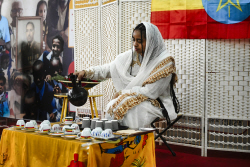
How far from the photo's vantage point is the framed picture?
19.4 ft

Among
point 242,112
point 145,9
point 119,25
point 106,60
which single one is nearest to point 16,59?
point 106,60

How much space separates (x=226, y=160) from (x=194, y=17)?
1795 millimetres

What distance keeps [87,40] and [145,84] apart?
2091mm

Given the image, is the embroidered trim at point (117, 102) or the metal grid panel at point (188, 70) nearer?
the embroidered trim at point (117, 102)

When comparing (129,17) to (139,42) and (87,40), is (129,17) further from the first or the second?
(139,42)

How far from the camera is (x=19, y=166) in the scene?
2.18 metres

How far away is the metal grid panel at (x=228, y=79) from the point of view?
3348 mm

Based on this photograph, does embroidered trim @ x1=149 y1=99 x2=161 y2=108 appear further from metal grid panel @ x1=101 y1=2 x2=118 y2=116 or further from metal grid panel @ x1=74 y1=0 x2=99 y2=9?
metal grid panel @ x1=74 y1=0 x2=99 y2=9

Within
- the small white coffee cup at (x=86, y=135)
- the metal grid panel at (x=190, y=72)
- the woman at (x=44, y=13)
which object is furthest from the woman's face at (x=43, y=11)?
the small white coffee cup at (x=86, y=135)

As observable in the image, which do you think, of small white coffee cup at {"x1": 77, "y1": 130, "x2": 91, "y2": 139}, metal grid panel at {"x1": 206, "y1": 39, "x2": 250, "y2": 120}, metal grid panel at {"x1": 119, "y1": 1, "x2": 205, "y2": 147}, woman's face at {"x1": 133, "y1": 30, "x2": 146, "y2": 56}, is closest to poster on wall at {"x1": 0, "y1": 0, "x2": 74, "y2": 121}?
metal grid panel at {"x1": 119, "y1": 1, "x2": 205, "y2": 147}

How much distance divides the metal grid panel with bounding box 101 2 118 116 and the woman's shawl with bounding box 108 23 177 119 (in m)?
1.02

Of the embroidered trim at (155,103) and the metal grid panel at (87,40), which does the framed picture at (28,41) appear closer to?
the metal grid panel at (87,40)

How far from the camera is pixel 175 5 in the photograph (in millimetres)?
3580

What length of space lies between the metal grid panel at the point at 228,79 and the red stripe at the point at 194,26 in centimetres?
11
